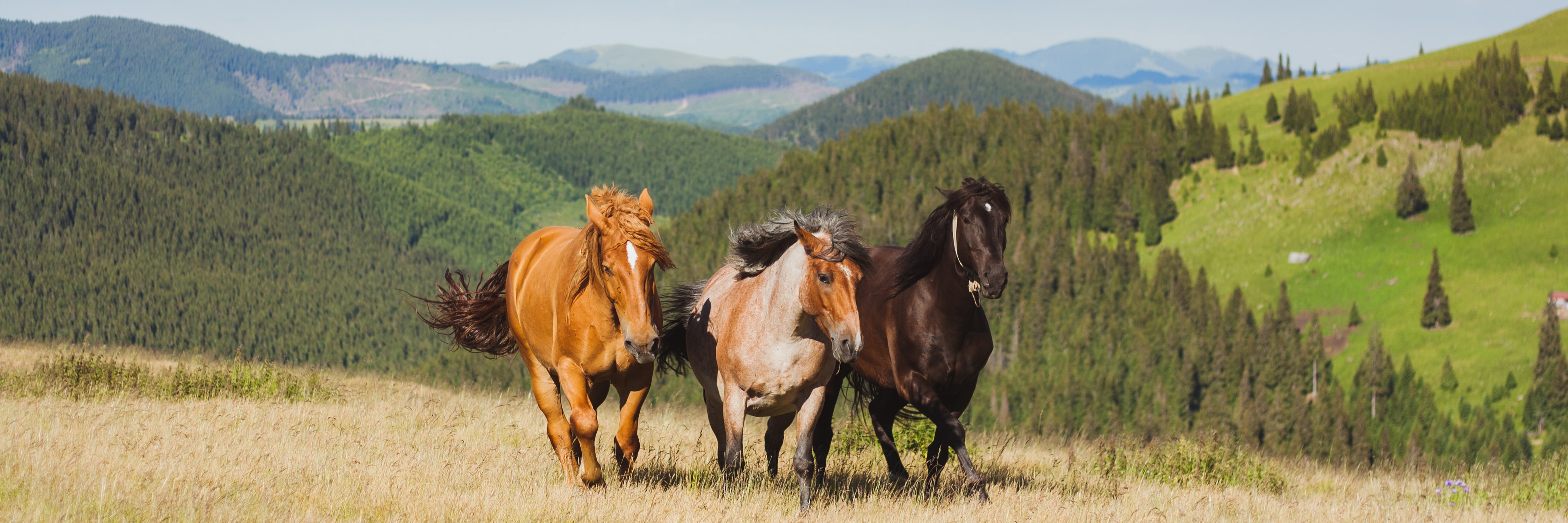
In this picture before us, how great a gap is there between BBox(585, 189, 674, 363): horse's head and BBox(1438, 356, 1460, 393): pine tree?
12841cm

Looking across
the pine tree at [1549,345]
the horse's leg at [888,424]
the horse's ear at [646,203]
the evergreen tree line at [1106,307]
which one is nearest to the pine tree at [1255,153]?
the evergreen tree line at [1106,307]

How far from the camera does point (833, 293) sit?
7363 millimetres

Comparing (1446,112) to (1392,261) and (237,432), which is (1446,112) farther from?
(237,432)

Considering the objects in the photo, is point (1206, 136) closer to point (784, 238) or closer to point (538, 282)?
point (784, 238)

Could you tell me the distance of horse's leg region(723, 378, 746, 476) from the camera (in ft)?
26.0

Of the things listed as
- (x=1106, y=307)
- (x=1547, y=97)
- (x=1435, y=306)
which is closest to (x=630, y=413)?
(x=1435, y=306)

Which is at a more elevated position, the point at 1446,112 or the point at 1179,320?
the point at 1446,112

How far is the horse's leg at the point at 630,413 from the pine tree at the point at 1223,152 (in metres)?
167

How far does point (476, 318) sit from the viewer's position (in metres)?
9.91

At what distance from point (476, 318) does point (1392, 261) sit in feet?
477

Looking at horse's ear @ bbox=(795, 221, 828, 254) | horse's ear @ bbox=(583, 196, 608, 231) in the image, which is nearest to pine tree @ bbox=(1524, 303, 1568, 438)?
horse's ear @ bbox=(795, 221, 828, 254)

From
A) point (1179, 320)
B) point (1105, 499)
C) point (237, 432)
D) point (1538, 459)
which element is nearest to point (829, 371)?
point (1105, 499)

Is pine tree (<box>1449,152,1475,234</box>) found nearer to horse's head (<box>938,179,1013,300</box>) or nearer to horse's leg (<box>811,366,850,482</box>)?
horse's head (<box>938,179,1013,300</box>)

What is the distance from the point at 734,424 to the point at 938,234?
277 centimetres
